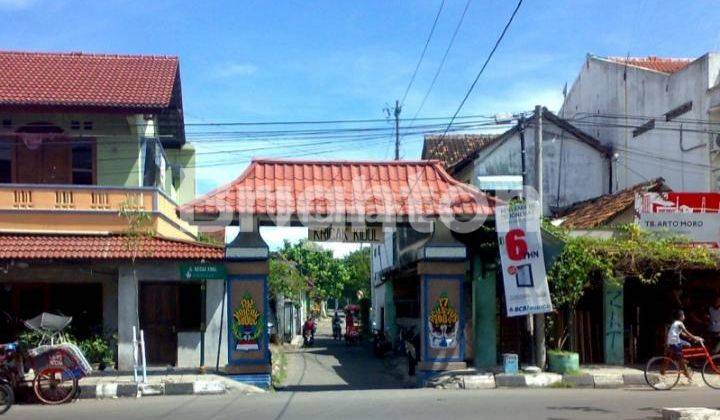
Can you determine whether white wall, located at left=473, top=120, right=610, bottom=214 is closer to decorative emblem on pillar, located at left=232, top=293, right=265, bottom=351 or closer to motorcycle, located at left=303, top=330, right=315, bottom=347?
motorcycle, located at left=303, top=330, right=315, bottom=347

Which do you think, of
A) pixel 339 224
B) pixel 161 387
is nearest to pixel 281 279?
pixel 339 224

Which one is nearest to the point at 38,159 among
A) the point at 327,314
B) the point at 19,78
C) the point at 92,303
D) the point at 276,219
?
the point at 19,78

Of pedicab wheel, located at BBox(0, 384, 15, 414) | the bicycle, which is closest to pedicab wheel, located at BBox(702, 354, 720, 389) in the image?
the bicycle

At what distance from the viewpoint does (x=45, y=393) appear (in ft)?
47.2

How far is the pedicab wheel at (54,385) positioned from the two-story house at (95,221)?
3.54 m

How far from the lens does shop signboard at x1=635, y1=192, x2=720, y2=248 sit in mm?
18969

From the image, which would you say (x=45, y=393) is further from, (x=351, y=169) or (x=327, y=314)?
(x=327, y=314)

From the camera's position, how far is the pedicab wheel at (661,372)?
603 inches

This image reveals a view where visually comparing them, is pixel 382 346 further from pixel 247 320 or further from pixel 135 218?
pixel 135 218

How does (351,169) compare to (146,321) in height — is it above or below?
above

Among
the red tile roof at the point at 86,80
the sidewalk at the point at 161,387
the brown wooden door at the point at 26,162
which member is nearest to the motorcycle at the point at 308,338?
the red tile roof at the point at 86,80

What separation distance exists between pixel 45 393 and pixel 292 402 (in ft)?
15.4

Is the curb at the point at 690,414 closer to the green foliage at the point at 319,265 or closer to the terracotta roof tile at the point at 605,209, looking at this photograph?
the terracotta roof tile at the point at 605,209

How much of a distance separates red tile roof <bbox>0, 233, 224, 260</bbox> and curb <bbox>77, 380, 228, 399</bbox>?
3396mm
